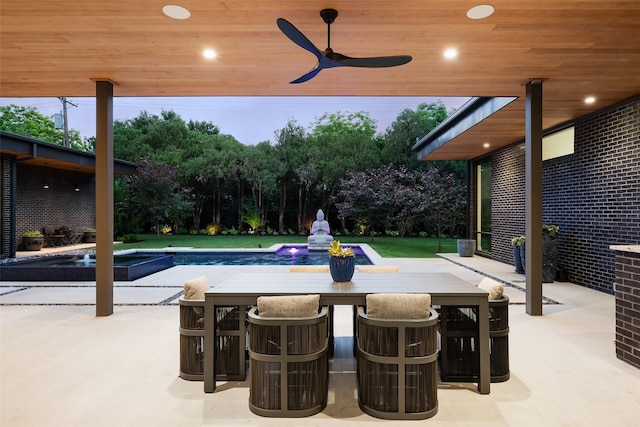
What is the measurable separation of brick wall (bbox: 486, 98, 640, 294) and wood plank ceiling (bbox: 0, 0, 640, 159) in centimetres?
78

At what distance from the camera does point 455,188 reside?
1370 cm

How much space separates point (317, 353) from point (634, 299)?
287cm

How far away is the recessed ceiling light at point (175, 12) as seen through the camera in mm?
3379

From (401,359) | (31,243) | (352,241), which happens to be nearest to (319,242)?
(352,241)

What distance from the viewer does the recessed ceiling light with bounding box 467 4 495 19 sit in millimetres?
3363

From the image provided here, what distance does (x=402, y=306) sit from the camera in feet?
8.45

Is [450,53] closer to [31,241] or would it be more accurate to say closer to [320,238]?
[320,238]

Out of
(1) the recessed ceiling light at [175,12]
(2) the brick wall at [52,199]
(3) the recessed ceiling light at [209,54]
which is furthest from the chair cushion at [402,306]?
(2) the brick wall at [52,199]

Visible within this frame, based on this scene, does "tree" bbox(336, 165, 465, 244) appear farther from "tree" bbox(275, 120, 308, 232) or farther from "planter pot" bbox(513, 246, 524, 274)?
"tree" bbox(275, 120, 308, 232)

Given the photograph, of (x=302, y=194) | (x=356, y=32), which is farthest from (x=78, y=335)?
(x=302, y=194)

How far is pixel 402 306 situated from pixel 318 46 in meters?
2.90

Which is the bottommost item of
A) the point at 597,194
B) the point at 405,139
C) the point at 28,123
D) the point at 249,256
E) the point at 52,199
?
the point at 249,256

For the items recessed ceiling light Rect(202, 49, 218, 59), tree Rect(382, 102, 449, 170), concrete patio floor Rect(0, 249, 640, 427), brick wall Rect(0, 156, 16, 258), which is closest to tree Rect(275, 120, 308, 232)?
tree Rect(382, 102, 449, 170)

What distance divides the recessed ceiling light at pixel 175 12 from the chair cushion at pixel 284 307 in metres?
2.54
